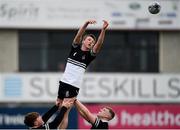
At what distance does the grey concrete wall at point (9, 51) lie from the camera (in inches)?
1414

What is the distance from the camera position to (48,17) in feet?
117

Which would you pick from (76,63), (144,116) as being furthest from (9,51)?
(76,63)

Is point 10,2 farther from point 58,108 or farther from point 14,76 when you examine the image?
point 58,108

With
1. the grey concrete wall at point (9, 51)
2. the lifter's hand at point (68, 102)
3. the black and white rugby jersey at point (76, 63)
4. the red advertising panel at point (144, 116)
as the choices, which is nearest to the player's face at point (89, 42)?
the black and white rugby jersey at point (76, 63)

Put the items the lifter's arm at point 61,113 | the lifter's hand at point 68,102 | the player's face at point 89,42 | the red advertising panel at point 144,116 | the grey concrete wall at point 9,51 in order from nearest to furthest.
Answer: the lifter's arm at point 61,113
the player's face at point 89,42
the lifter's hand at point 68,102
the red advertising panel at point 144,116
the grey concrete wall at point 9,51

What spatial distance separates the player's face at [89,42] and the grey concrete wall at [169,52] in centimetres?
1598

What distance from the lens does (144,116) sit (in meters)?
34.3

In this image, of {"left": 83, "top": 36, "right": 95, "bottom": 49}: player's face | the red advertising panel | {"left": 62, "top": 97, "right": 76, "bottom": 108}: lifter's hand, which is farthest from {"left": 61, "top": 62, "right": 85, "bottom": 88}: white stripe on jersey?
the red advertising panel

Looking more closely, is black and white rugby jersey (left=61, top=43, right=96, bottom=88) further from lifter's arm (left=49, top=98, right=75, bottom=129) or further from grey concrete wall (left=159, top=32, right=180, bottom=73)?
grey concrete wall (left=159, top=32, right=180, bottom=73)

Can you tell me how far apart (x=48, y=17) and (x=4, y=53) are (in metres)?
2.25

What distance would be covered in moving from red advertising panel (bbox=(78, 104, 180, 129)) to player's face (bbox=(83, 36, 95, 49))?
12955 millimetres

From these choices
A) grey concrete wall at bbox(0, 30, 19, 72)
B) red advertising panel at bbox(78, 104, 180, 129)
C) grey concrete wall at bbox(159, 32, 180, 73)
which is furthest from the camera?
grey concrete wall at bbox(159, 32, 180, 73)

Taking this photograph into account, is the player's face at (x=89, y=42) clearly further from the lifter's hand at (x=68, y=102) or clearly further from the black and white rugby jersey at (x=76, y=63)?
the lifter's hand at (x=68, y=102)

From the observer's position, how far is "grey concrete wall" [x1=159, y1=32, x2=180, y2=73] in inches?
1447
